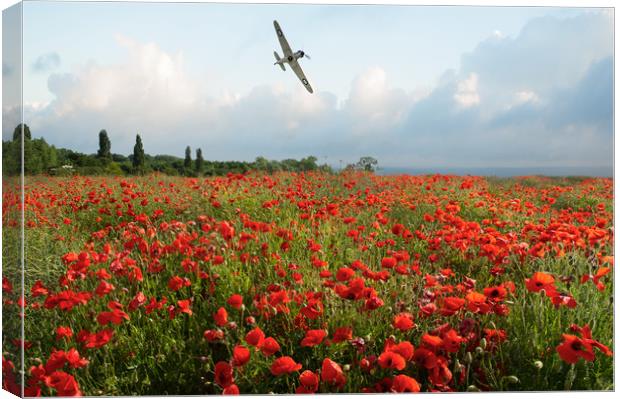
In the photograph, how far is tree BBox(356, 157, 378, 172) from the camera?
334cm

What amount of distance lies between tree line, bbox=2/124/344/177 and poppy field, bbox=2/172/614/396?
11cm

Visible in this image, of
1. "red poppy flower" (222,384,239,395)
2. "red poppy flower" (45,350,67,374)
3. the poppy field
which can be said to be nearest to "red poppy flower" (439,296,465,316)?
the poppy field

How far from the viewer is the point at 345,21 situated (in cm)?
307

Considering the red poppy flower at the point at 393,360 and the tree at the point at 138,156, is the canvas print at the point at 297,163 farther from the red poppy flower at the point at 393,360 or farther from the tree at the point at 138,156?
the red poppy flower at the point at 393,360

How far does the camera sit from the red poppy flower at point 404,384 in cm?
223

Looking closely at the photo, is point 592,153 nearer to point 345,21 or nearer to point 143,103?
point 345,21

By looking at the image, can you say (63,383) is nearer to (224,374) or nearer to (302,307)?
(224,374)

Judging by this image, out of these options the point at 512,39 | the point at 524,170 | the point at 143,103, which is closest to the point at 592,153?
the point at 524,170

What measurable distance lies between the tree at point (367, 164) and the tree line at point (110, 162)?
229mm

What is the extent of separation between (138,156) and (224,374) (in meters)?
1.50

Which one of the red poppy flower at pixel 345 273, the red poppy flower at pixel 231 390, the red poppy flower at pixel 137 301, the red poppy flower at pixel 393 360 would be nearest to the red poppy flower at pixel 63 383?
the red poppy flower at pixel 137 301

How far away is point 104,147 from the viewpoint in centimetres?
326

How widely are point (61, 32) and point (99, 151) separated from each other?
28.0 inches

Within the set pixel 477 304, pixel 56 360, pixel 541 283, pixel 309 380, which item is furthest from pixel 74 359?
pixel 541 283
